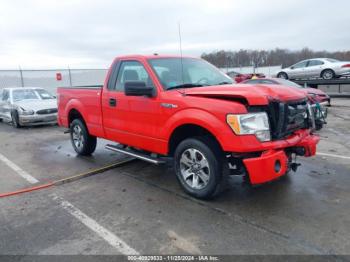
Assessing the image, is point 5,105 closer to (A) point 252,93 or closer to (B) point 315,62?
(A) point 252,93

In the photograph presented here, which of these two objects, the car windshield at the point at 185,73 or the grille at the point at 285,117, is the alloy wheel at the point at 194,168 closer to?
the grille at the point at 285,117

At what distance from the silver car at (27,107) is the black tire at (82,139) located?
4926 millimetres

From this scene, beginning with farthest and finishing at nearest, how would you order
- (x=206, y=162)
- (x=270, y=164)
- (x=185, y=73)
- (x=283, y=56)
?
1. (x=283, y=56)
2. (x=185, y=73)
3. (x=206, y=162)
4. (x=270, y=164)

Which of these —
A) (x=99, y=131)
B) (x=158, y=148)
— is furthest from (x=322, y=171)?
(x=99, y=131)

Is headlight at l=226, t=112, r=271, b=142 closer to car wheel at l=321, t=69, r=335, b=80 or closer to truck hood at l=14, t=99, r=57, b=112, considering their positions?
truck hood at l=14, t=99, r=57, b=112

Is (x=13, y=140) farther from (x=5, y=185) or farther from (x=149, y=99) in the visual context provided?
(x=149, y=99)

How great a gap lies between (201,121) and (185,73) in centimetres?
140

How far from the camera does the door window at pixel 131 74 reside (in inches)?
191

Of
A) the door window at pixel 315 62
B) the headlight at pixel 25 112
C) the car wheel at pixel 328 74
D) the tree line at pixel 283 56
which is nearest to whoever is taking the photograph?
the headlight at pixel 25 112

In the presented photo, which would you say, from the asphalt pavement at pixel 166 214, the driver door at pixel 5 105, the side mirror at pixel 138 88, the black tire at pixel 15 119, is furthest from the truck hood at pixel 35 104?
the side mirror at pixel 138 88

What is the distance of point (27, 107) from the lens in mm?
11133

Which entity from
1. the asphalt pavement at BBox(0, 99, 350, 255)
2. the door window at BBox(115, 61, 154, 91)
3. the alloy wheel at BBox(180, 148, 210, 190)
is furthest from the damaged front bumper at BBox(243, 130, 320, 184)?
the door window at BBox(115, 61, 154, 91)

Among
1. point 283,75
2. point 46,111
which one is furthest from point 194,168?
point 283,75

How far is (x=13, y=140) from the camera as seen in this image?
9.09 meters
